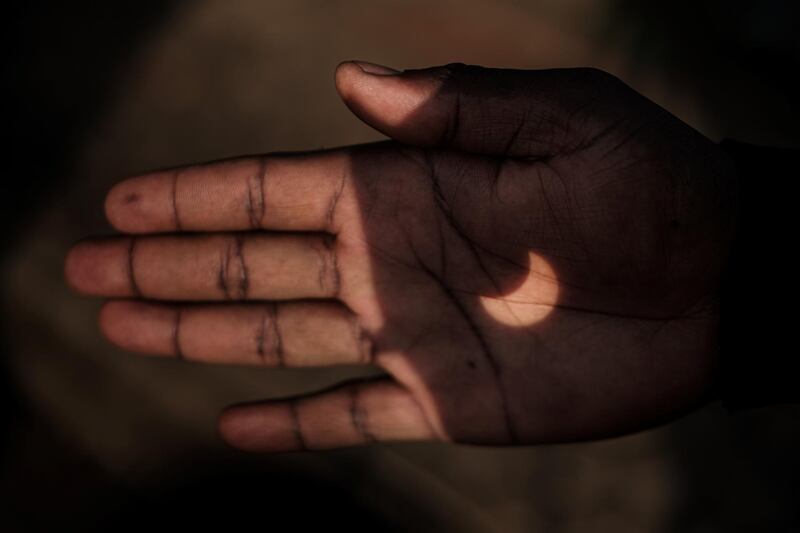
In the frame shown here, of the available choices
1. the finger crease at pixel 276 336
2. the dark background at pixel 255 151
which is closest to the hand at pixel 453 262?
the finger crease at pixel 276 336

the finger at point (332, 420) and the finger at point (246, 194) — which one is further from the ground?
the finger at point (246, 194)

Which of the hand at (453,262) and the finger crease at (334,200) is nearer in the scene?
the hand at (453,262)

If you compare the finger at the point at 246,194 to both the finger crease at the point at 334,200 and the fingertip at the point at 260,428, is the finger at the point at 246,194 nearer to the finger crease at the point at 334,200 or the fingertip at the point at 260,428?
the finger crease at the point at 334,200

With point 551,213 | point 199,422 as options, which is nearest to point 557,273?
point 551,213

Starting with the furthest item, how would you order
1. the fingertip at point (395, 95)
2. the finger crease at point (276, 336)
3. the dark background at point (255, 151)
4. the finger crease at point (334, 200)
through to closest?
the dark background at point (255, 151), the finger crease at point (276, 336), the finger crease at point (334, 200), the fingertip at point (395, 95)

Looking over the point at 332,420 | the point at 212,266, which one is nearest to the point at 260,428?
the point at 332,420

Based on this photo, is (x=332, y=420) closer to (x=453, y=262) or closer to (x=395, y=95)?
(x=453, y=262)

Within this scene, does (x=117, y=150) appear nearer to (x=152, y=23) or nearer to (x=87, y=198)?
(x=87, y=198)

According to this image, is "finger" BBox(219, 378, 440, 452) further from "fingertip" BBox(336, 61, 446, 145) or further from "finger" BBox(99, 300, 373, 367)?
"fingertip" BBox(336, 61, 446, 145)
